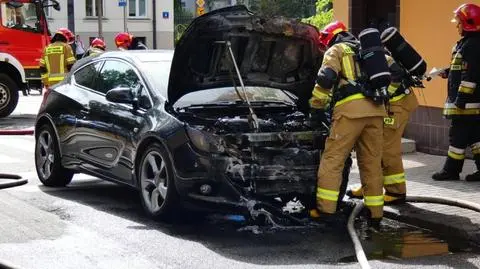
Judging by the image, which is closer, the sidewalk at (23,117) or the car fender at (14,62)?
the sidewalk at (23,117)

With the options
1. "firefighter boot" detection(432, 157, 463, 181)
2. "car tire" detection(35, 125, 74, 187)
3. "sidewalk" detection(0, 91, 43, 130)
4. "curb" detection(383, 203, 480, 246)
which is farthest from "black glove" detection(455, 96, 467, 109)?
"sidewalk" detection(0, 91, 43, 130)

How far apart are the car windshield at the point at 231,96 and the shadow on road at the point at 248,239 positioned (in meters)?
1.05

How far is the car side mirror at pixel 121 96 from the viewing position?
23.5 ft

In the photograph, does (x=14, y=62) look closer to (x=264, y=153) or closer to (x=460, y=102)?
(x=460, y=102)

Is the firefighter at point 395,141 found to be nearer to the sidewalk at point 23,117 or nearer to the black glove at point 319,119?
the black glove at point 319,119

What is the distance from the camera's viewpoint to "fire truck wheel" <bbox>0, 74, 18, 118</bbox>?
16.8 metres

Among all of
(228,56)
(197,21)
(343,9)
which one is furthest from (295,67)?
(343,9)

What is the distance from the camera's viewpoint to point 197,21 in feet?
21.2

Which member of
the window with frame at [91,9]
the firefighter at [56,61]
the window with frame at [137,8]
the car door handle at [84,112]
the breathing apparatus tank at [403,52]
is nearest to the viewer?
the breathing apparatus tank at [403,52]

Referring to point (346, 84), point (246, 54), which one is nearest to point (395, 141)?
point (346, 84)

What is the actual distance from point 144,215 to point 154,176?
0.53 m

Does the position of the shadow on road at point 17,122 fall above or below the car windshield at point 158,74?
below

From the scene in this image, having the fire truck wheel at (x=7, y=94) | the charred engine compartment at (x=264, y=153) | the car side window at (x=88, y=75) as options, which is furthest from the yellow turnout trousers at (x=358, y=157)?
the fire truck wheel at (x=7, y=94)

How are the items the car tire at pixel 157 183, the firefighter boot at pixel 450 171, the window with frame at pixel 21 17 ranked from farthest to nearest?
the window with frame at pixel 21 17 < the firefighter boot at pixel 450 171 < the car tire at pixel 157 183
